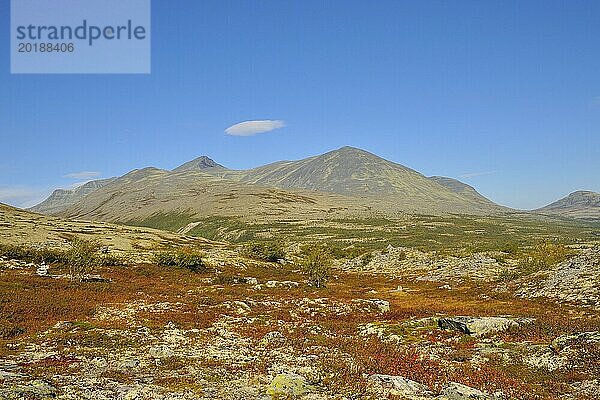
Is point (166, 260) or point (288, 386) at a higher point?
point (288, 386)

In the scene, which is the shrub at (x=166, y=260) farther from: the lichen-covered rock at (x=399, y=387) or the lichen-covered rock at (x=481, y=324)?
the lichen-covered rock at (x=399, y=387)

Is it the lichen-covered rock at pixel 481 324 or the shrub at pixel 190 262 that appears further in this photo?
the shrub at pixel 190 262

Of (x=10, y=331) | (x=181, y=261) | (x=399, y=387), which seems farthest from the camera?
(x=181, y=261)

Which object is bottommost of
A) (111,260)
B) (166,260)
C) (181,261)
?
(181,261)

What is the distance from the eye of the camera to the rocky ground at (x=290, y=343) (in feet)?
54.2

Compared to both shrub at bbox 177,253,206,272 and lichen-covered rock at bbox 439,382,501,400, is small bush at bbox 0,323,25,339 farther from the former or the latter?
shrub at bbox 177,253,206,272

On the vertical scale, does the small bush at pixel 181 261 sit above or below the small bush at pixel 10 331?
below

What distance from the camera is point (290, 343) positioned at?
2502 centimetres

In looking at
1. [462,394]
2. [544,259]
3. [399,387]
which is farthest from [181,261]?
[462,394]

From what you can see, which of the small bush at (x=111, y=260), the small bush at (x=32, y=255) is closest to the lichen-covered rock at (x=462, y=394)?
the small bush at (x=111, y=260)

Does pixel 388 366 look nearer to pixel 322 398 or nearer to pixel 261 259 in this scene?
pixel 322 398

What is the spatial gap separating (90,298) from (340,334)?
24938 mm

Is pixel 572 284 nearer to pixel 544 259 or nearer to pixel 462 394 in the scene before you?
pixel 544 259

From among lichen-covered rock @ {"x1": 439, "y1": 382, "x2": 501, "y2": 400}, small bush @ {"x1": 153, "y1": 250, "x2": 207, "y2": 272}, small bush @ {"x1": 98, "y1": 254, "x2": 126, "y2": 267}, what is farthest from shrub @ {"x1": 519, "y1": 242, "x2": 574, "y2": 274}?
small bush @ {"x1": 98, "y1": 254, "x2": 126, "y2": 267}
